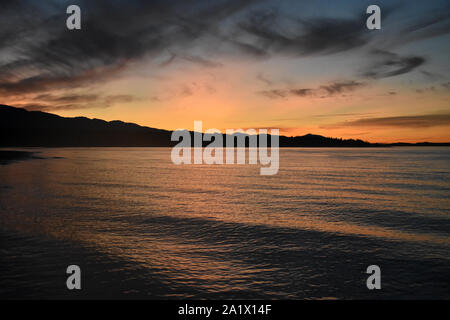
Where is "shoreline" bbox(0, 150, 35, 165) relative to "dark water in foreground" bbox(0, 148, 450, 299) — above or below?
above

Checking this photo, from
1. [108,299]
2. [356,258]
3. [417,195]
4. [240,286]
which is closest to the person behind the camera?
[108,299]

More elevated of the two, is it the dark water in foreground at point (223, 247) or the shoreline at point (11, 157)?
the shoreline at point (11, 157)

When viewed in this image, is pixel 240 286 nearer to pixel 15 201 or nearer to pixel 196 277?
pixel 196 277

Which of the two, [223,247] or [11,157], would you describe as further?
[11,157]

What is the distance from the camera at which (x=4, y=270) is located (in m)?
10.9

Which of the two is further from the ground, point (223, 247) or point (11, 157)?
point (11, 157)

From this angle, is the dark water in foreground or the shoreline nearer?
the dark water in foreground

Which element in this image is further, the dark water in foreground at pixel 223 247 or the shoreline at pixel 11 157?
the shoreline at pixel 11 157

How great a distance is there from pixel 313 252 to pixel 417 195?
21793 millimetres

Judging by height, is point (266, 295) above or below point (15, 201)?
below

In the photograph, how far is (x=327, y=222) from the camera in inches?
740

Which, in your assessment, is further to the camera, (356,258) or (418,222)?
(418,222)

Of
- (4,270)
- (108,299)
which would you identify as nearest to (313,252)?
(108,299)
